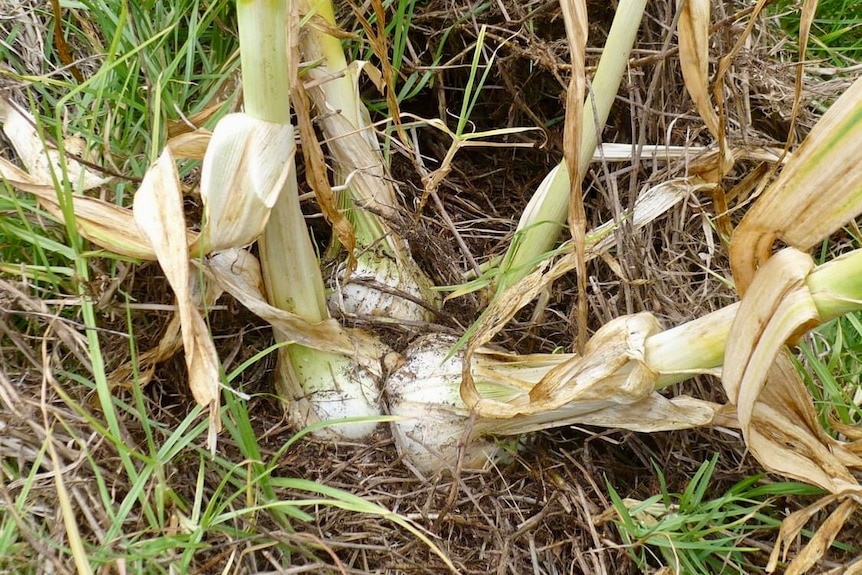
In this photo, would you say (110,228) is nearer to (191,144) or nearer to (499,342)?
(191,144)

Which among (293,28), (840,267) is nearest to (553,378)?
(840,267)

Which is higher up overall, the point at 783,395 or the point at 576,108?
the point at 576,108

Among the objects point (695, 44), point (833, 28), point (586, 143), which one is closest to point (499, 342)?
point (586, 143)

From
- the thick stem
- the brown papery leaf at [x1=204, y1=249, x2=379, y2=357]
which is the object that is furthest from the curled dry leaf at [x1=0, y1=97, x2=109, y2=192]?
the thick stem

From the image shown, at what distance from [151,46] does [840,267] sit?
83 cm

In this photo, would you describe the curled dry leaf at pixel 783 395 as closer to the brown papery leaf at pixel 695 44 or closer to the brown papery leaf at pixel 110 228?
the brown papery leaf at pixel 695 44

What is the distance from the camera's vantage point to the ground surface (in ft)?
2.47

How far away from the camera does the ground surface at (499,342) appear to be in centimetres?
75

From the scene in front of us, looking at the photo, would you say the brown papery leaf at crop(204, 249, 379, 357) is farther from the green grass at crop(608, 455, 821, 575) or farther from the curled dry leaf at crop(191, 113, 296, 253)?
the green grass at crop(608, 455, 821, 575)

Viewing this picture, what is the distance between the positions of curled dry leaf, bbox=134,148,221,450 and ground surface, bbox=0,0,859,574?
0.13 meters

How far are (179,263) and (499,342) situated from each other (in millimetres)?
467

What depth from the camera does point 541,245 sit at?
35.4 inches

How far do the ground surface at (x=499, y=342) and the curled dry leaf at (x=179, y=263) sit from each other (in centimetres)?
13

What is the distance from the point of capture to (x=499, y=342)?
0.96 m
